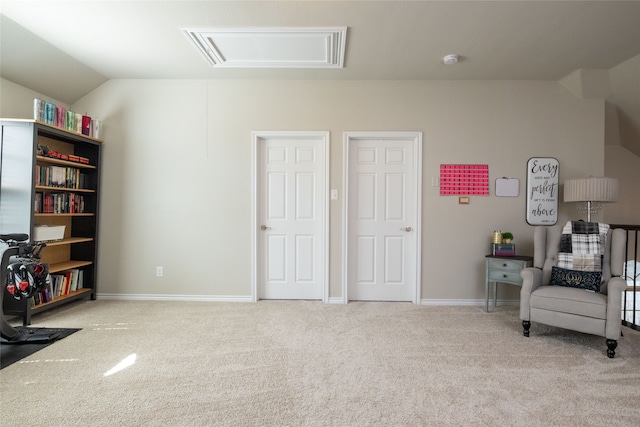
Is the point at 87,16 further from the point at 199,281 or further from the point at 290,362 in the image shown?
the point at 290,362

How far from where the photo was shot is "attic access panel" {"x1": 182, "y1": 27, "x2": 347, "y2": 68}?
8.32 feet

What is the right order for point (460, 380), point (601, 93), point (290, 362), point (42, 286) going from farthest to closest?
point (601, 93) → point (42, 286) → point (290, 362) → point (460, 380)

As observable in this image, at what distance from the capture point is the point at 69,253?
3488mm

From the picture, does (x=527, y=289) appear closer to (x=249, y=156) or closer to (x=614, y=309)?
(x=614, y=309)

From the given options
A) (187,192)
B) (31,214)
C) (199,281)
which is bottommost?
(199,281)

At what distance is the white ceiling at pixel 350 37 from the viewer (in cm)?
225

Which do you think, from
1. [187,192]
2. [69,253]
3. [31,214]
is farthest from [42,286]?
[187,192]

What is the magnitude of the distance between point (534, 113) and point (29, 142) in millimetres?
5206

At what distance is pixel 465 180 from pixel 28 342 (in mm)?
4394

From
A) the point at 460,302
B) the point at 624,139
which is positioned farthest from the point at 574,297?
the point at 624,139

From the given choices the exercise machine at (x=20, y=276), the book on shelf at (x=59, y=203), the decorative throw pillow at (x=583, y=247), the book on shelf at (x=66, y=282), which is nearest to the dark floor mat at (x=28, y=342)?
the exercise machine at (x=20, y=276)

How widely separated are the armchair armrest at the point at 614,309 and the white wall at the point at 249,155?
1208 millimetres

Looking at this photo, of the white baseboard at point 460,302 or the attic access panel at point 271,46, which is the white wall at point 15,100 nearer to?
the attic access panel at point 271,46

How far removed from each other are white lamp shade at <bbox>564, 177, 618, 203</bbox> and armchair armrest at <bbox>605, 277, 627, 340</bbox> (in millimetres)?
996
